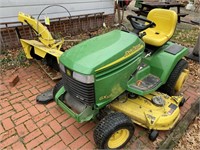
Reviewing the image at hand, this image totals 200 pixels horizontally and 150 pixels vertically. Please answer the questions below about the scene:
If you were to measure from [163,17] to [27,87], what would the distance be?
7.47 feet

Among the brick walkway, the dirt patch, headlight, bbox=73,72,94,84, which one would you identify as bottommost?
the dirt patch

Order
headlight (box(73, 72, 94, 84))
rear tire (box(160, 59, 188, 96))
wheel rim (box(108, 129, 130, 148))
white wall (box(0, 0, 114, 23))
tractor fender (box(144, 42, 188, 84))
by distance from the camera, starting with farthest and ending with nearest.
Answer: white wall (box(0, 0, 114, 23)) → rear tire (box(160, 59, 188, 96)) → tractor fender (box(144, 42, 188, 84)) → wheel rim (box(108, 129, 130, 148)) → headlight (box(73, 72, 94, 84))

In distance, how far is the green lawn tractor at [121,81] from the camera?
1784 mm

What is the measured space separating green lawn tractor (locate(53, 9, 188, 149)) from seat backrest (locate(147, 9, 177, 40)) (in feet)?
0.04

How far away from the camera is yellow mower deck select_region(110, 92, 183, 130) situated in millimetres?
2096

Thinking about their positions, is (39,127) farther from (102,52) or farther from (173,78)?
(173,78)

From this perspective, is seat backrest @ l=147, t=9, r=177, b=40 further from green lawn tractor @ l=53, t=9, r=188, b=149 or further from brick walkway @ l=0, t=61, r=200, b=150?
brick walkway @ l=0, t=61, r=200, b=150

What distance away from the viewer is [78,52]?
1870mm

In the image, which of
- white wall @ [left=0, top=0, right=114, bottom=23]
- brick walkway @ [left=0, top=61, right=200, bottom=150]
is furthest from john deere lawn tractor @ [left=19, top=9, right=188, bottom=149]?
white wall @ [left=0, top=0, right=114, bottom=23]

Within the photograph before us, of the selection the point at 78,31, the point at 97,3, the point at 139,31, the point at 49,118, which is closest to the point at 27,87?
the point at 49,118

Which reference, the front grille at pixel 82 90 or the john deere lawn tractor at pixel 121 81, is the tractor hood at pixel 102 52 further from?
the front grille at pixel 82 90

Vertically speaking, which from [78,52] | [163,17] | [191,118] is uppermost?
[163,17]

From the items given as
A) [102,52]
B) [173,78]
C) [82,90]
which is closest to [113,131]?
[82,90]

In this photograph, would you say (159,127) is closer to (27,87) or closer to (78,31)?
(27,87)
